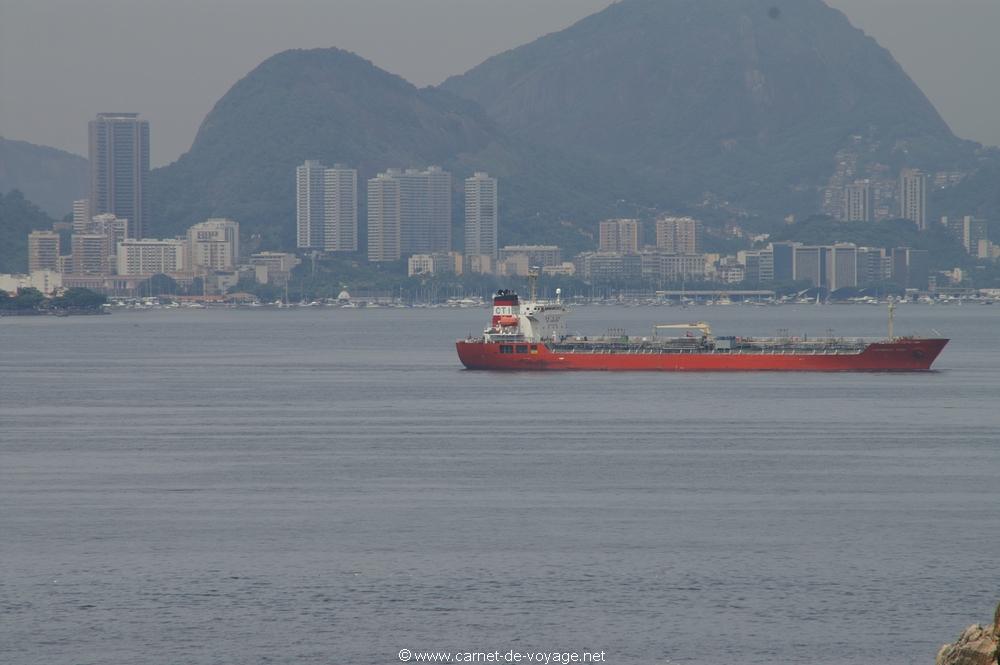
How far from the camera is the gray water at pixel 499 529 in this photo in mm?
33500

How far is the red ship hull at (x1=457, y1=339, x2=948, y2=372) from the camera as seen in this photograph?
329ft

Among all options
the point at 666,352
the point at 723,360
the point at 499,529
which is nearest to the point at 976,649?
the point at 499,529

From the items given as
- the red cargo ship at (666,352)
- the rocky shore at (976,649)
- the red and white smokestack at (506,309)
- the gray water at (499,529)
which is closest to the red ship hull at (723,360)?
the red cargo ship at (666,352)

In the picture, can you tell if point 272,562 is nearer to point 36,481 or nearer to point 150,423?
point 36,481

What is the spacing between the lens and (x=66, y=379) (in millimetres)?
104375

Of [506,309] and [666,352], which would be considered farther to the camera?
[666,352]

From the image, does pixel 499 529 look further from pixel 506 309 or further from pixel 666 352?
pixel 666 352

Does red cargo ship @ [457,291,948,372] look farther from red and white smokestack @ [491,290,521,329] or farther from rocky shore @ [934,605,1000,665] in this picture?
rocky shore @ [934,605,1000,665]

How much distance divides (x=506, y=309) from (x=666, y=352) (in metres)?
9.67

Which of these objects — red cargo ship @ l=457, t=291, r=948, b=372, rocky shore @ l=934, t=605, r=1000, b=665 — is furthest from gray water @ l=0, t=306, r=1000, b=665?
red cargo ship @ l=457, t=291, r=948, b=372

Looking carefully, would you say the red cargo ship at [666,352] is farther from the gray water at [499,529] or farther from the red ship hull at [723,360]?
the gray water at [499,529]

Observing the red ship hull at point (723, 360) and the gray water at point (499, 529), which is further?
the red ship hull at point (723, 360)

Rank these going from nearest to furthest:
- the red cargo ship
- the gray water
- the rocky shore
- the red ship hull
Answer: the rocky shore < the gray water < the red ship hull < the red cargo ship

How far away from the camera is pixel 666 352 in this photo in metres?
103
